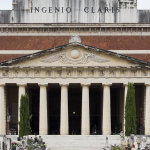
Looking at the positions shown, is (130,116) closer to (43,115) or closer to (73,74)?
(73,74)

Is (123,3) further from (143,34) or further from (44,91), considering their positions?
(44,91)

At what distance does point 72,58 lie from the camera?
69125 millimetres

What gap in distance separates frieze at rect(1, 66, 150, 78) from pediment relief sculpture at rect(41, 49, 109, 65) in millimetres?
1216

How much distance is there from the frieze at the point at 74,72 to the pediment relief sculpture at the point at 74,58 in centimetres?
122

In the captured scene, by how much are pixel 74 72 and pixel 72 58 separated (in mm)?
2153

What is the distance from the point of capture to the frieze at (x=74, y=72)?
69.1 meters

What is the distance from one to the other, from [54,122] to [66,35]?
15990 mm

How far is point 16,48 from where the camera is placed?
78688 mm

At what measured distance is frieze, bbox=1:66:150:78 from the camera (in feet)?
227

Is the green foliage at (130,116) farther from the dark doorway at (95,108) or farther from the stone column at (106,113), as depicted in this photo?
the dark doorway at (95,108)

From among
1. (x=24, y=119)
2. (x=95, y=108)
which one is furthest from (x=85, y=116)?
(x=95, y=108)

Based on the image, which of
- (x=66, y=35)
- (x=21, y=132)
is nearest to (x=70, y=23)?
(x=66, y=35)

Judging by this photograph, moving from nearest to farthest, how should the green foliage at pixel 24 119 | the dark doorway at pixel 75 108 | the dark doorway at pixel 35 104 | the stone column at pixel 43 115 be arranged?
the green foliage at pixel 24 119 < the stone column at pixel 43 115 < the dark doorway at pixel 35 104 < the dark doorway at pixel 75 108

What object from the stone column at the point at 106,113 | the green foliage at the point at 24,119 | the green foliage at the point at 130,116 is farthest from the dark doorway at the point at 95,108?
the green foliage at the point at 24,119
